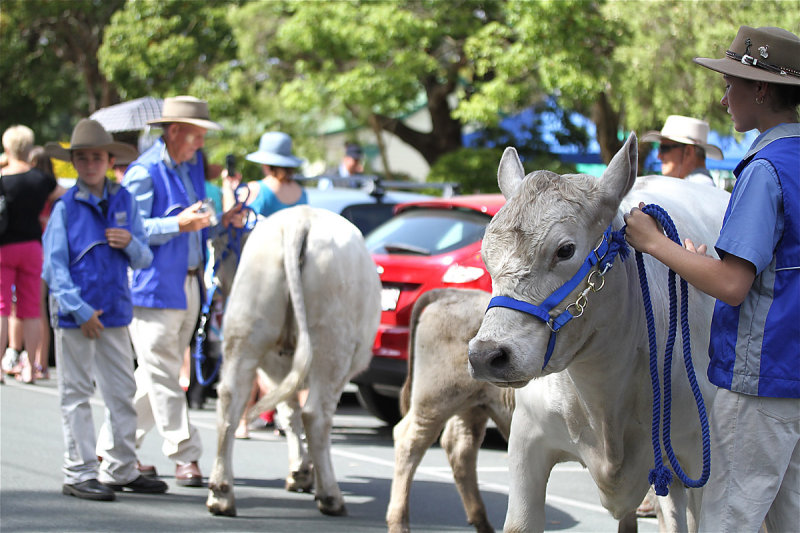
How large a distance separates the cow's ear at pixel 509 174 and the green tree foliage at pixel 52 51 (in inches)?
1151

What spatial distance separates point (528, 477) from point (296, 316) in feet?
8.96

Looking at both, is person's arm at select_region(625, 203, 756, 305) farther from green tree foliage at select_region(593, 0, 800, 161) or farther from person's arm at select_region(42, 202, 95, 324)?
green tree foliage at select_region(593, 0, 800, 161)

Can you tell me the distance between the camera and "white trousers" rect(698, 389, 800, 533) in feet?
10.7

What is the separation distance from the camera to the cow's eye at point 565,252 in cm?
331

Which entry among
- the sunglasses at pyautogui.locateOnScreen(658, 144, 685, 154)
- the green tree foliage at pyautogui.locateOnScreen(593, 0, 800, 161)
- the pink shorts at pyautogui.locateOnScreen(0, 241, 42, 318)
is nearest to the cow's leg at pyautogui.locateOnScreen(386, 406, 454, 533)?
the sunglasses at pyautogui.locateOnScreen(658, 144, 685, 154)

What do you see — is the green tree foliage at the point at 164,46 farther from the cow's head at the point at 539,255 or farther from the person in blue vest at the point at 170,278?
the cow's head at the point at 539,255

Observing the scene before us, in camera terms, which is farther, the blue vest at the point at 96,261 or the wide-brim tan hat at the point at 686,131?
the wide-brim tan hat at the point at 686,131

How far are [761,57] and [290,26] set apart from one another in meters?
17.8

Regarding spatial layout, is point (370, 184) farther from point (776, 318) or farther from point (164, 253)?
point (776, 318)

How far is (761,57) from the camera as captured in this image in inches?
→ 133

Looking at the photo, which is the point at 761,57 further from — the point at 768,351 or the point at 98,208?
the point at 98,208

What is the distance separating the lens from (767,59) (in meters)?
3.37

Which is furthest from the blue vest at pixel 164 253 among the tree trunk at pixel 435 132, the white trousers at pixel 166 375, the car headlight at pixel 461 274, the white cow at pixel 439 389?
the tree trunk at pixel 435 132

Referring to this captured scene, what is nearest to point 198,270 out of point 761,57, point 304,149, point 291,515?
point 291,515
